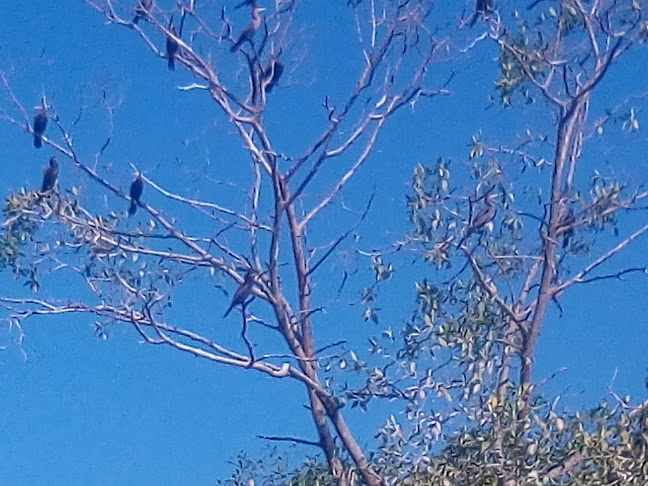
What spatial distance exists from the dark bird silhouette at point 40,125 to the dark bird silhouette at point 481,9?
3311mm

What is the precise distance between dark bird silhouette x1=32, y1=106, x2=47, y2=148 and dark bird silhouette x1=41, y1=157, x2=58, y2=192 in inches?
7.5

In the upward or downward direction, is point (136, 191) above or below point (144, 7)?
below

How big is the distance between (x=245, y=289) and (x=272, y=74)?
5.24 feet

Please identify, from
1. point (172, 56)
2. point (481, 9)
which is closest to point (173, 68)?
point (172, 56)

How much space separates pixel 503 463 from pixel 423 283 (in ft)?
6.27

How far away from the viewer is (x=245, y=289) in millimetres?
9289

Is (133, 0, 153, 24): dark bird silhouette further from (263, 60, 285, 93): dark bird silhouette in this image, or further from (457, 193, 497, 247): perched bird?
(457, 193, 497, 247): perched bird

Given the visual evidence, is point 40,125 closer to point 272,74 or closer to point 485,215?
point 272,74

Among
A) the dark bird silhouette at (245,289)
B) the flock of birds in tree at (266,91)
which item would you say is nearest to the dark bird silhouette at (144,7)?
the flock of birds in tree at (266,91)

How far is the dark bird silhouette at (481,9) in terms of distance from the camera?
1017cm

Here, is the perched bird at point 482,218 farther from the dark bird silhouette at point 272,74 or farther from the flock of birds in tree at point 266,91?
the dark bird silhouette at point 272,74

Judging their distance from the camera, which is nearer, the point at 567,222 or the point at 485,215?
the point at 485,215

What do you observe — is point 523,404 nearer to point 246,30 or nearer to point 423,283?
point 423,283

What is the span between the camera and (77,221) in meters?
10.0
